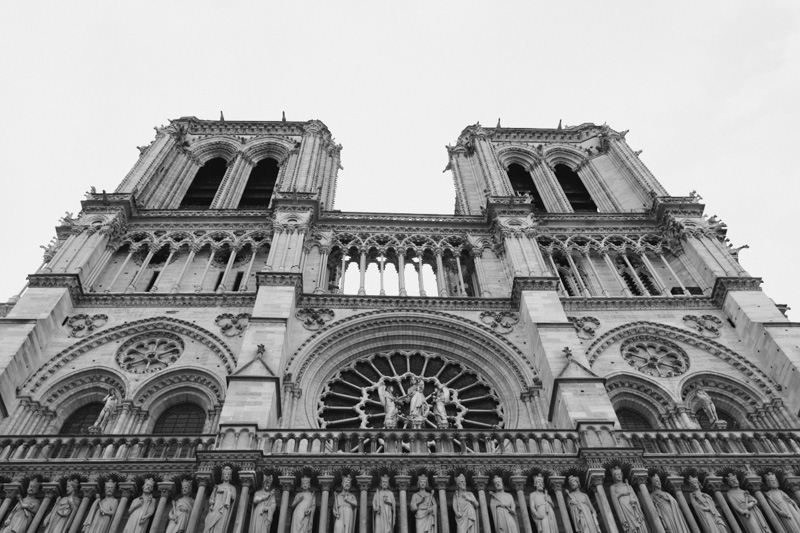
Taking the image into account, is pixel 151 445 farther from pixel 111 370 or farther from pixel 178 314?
pixel 178 314

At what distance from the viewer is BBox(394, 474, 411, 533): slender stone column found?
1130 cm

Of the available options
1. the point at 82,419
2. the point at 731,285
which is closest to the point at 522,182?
the point at 731,285

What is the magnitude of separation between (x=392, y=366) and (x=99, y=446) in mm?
7067

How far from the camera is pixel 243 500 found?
11578mm

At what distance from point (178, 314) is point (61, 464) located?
6163mm

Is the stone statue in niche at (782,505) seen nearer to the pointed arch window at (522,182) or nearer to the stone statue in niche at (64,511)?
the stone statue in niche at (64,511)

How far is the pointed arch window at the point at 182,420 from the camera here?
51.5 ft

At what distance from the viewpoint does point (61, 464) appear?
12352 mm

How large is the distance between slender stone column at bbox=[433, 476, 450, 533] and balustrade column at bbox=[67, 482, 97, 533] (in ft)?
19.4

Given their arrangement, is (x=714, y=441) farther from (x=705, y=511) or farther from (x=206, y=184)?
(x=206, y=184)

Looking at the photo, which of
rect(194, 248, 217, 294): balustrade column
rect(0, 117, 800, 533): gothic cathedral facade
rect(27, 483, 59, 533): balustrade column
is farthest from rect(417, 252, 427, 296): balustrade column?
rect(27, 483, 59, 533): balustrade column

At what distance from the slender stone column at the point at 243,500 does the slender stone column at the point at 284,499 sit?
20.1 inches

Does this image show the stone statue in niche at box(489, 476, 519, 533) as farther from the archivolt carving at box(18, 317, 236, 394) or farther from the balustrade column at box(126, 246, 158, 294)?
the balustrade column at box(126, 246, 158, 294)

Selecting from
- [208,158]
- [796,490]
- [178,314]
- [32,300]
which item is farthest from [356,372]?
[208,158]
